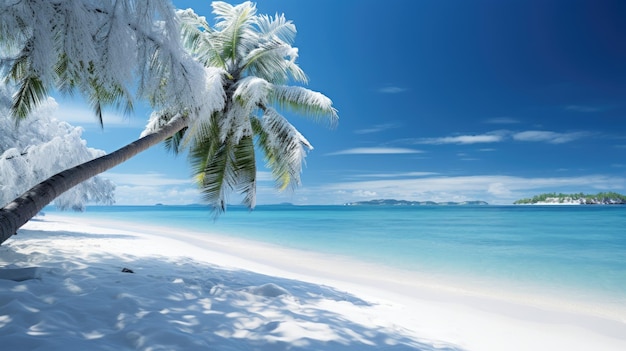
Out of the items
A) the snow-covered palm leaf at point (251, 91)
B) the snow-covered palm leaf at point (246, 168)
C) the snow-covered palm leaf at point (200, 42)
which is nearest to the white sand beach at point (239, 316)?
the snow-covered palm leaf at point (246, 168)

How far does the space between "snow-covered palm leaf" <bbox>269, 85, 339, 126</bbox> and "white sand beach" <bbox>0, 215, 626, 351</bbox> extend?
12.0 ft

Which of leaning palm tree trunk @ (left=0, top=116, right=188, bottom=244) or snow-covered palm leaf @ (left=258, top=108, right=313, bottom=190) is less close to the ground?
snow-covered palm leaf @ (left=258, top=108, right=313, bottom=190)

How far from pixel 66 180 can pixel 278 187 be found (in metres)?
5.14

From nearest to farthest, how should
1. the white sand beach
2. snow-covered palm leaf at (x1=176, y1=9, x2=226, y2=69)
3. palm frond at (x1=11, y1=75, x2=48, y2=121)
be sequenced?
the white sand beach < palm frond at (x1=11, y1=75, x2=48, y2=121) < snow-covered palm leaf at (x1=176, y1=9, x2=226, y2=69)

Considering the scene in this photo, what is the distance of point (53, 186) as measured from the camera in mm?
3775

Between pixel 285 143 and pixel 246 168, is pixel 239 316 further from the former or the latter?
pixel 246 168

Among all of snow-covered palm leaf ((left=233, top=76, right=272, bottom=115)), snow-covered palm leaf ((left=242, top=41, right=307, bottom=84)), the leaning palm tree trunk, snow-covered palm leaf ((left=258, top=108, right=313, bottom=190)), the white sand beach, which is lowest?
the white sand beach

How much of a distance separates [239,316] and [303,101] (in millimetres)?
5253

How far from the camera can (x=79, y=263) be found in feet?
18.1

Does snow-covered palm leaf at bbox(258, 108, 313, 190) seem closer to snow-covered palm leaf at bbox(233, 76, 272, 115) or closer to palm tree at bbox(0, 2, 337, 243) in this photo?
palm tree at bbox(0, 2, 337, 243)

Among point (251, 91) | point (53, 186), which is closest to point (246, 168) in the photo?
point (251, 91)

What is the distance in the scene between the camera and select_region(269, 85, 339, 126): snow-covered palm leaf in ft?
25.3

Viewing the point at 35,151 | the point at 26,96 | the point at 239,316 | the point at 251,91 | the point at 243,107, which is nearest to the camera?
the point at 239,316

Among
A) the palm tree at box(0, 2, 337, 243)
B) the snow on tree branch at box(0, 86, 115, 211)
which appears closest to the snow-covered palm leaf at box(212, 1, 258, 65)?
the palm tree at box(0, 2, 337, 243)
